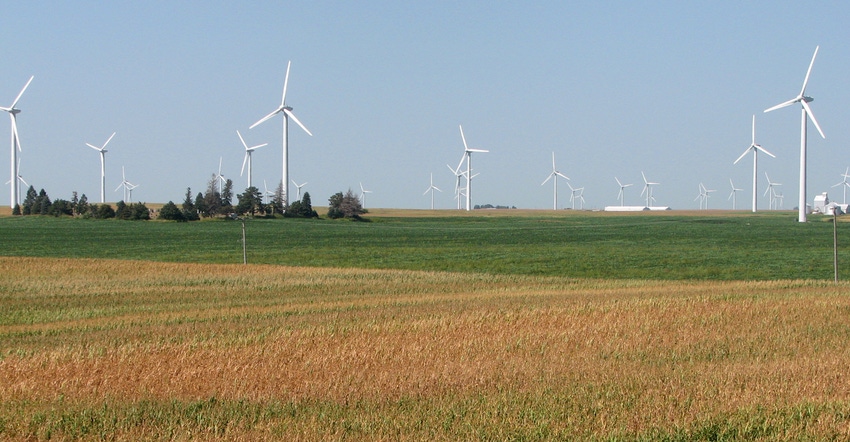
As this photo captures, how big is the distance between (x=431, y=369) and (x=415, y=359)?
112 centimetres

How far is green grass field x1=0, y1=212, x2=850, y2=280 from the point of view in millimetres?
54625

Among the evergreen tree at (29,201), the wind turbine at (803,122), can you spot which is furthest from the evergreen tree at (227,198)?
the wind turbine at (803,122)

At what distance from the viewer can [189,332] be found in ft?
70.2

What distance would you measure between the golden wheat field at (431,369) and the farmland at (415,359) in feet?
0.17

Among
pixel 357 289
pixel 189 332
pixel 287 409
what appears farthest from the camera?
pixel 357 289

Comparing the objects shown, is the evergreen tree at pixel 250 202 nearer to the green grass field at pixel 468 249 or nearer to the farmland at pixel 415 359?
the green grass field at pixel 468 249

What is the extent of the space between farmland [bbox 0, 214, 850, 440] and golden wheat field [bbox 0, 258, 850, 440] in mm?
51

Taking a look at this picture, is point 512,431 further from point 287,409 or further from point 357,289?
point 357,289

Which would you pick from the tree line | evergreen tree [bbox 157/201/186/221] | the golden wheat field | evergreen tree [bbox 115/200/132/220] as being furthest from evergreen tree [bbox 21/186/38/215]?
the golden wheat field

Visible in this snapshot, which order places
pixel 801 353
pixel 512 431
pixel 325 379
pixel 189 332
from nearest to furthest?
pixel 512 431 → pixel 325 379 → pixel 801 353 → pixel 189 332

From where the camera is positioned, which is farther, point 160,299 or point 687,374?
point 160,299

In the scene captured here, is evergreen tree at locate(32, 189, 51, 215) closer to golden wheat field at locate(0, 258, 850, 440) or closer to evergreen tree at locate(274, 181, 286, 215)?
evergreen tree at locate(274, 181, 286, 215)

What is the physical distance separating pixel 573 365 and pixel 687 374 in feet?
6.46

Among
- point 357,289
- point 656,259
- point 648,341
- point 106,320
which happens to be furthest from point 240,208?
point 648,341
